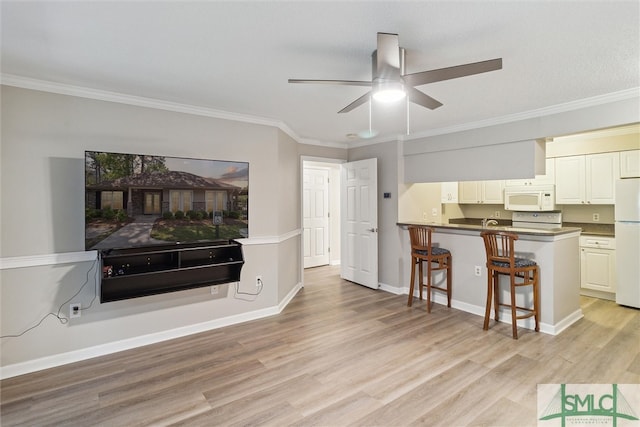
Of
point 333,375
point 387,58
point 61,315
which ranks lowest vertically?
point 333,375

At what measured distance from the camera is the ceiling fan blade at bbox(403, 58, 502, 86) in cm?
171

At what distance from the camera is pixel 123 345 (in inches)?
117

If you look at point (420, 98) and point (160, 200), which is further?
point (160, 200)

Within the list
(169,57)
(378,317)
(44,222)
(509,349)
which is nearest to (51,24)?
(169,57)

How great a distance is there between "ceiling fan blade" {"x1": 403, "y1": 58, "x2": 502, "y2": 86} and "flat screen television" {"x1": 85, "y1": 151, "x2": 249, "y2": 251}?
6.71 feet

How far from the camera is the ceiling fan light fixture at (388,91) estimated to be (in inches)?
76.6

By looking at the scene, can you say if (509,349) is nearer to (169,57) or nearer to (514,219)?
(514,219)

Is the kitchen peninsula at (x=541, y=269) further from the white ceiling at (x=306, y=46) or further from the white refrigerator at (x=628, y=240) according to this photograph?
the white ceiling at (x=306, y=46)

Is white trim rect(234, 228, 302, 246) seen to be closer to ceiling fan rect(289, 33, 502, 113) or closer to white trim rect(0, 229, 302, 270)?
white trim rect(0, 229, 302, 270)

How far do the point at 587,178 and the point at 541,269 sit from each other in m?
2.16

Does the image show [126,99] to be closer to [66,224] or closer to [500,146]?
[66,224]

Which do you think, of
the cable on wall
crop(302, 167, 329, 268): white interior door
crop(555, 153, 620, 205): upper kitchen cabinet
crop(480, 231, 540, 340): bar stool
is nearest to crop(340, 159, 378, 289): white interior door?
crop(302, 167, 329, 268): white interior door

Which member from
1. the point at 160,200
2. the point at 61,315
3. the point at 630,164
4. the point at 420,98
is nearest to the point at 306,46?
the point at 420,98

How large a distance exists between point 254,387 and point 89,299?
5.63 feet
